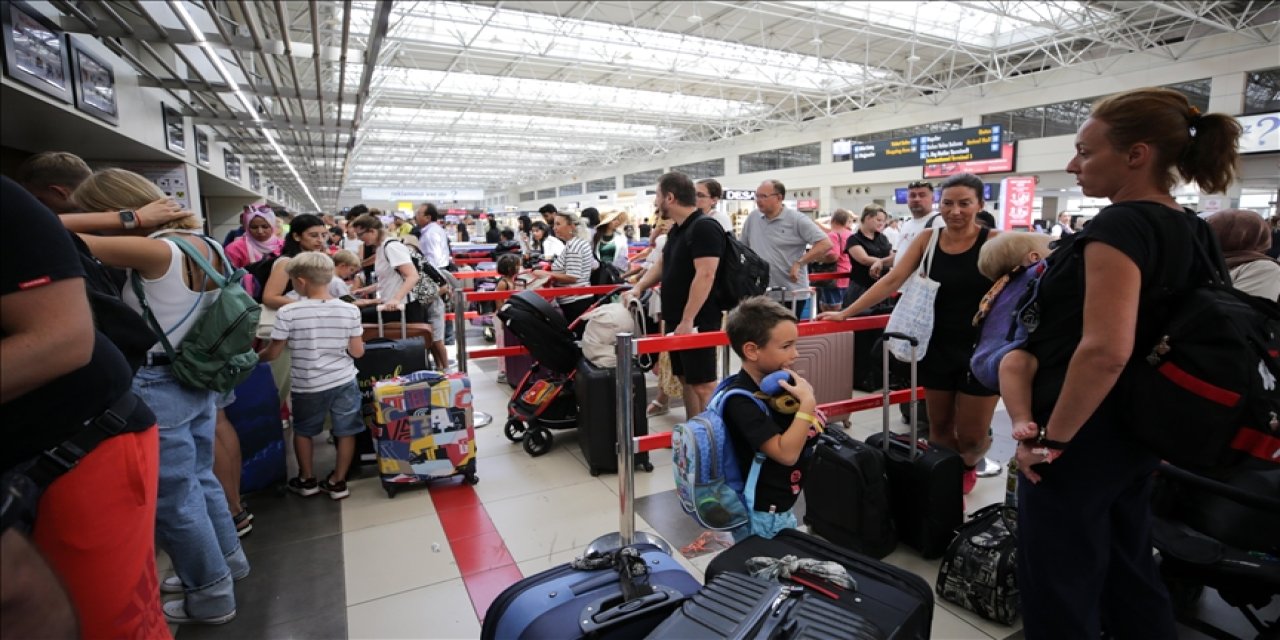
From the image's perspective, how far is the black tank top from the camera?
107 inches

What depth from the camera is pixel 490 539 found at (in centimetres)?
297

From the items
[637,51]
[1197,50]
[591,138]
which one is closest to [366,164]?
[591,138]

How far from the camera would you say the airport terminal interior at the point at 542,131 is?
2.82 metres

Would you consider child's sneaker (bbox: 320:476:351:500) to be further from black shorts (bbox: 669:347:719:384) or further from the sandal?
the sandal

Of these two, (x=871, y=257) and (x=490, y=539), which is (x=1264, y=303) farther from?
(x=871, y=257)

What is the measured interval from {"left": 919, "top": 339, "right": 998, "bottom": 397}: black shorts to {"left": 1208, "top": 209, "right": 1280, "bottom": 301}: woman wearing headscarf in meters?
1.27

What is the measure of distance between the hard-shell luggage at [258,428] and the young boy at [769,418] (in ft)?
8.96

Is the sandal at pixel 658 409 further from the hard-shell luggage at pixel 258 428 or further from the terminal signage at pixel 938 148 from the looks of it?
the terminal signage at pixel 938 148

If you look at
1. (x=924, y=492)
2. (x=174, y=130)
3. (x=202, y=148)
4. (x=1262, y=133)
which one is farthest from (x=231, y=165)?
(x=1262, y=133)

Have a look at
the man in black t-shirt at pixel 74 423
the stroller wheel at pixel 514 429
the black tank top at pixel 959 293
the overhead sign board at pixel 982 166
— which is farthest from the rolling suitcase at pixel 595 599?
the overhead sign board at pixel 982 166

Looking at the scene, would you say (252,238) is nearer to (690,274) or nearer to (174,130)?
(174,130)

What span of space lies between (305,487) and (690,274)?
2477 millimetres

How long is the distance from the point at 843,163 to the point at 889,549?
75.9 feet

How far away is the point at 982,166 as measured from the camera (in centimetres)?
1730
